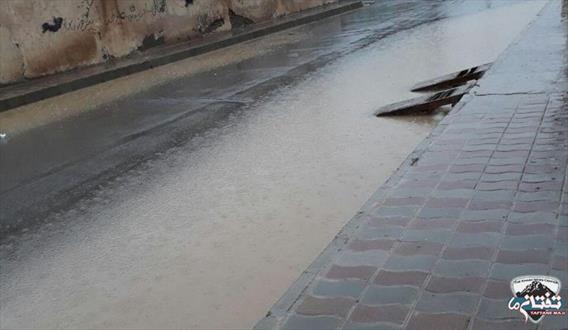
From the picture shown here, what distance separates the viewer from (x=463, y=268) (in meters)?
2.55

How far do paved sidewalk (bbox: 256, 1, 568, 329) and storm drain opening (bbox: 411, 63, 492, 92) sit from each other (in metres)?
2.03

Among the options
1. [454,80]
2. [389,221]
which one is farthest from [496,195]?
[454,80]

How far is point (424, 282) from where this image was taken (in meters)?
2.49

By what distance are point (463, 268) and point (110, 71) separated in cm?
960

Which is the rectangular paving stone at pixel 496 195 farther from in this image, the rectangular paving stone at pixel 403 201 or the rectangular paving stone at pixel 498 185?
the rectangular paving stone at pixel 403 201

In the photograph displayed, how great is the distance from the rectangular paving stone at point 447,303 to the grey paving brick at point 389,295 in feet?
0.16

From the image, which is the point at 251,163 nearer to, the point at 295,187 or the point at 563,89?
the point at 295,187

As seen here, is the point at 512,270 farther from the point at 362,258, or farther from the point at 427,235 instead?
the point at 362,258

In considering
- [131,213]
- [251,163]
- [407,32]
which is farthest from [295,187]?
[407,32]

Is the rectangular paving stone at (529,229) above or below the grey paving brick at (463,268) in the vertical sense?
A: above

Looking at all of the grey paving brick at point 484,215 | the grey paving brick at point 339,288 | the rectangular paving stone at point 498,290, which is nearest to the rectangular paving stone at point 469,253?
the rectangular paving stone at point 498,290

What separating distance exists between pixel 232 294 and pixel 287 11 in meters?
15.6

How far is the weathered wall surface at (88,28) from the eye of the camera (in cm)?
1041

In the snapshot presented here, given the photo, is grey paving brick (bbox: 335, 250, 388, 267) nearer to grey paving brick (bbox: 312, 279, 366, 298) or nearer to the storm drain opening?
grey paving brick (bbox: 312, 279, 366, 298)
